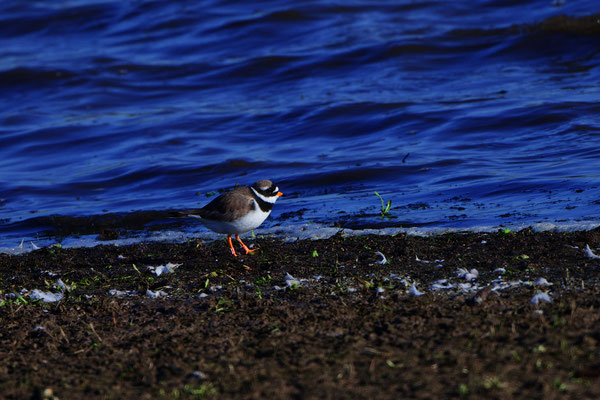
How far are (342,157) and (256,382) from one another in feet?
28.3

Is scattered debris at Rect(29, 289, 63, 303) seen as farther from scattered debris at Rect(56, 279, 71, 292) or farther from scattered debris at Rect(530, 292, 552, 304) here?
scattered debris at Rect(530, 292, 552, 304)

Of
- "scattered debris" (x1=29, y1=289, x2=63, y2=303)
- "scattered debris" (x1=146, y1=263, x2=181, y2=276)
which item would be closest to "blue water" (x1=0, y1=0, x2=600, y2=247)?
"scattered debris" (x1=146, y1=263, x2=181, y2=276)

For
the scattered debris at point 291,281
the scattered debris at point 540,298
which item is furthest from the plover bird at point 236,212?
the scattered debris at point 540,298

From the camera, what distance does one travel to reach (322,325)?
4.25 m

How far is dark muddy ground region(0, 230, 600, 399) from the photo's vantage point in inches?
134

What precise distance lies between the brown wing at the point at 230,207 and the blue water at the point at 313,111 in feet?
5.74

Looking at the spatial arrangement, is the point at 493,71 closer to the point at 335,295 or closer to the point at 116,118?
the point at 116,118

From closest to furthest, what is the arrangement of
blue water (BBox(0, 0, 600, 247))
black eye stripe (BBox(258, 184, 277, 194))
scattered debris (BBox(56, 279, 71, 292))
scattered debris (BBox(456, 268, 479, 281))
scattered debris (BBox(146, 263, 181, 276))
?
scattered debris (BBox(456, 268, 479, 281)), scattered debris (BBox(56, 279, 71, 292)), scattered debris (BBox(146, 263, 181, 276)), black eye stripe (BBox(258, 184, 277, 194)), blue water (BBox(0, 0, 600, 247))

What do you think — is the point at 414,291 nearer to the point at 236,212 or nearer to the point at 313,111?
the point at 236,212

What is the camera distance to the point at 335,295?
4.95 m

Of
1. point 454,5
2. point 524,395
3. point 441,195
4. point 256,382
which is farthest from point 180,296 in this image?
point 454,5

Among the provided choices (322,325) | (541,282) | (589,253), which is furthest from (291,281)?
(589,253)

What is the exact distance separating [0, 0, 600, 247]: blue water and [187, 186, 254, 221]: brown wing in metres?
1.75

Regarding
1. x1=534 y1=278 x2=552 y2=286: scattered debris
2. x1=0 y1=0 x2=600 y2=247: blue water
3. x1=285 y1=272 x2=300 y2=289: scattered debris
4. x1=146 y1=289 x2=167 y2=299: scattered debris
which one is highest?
x1=534 y1=278 x2=552 y2=286: scattered debris
